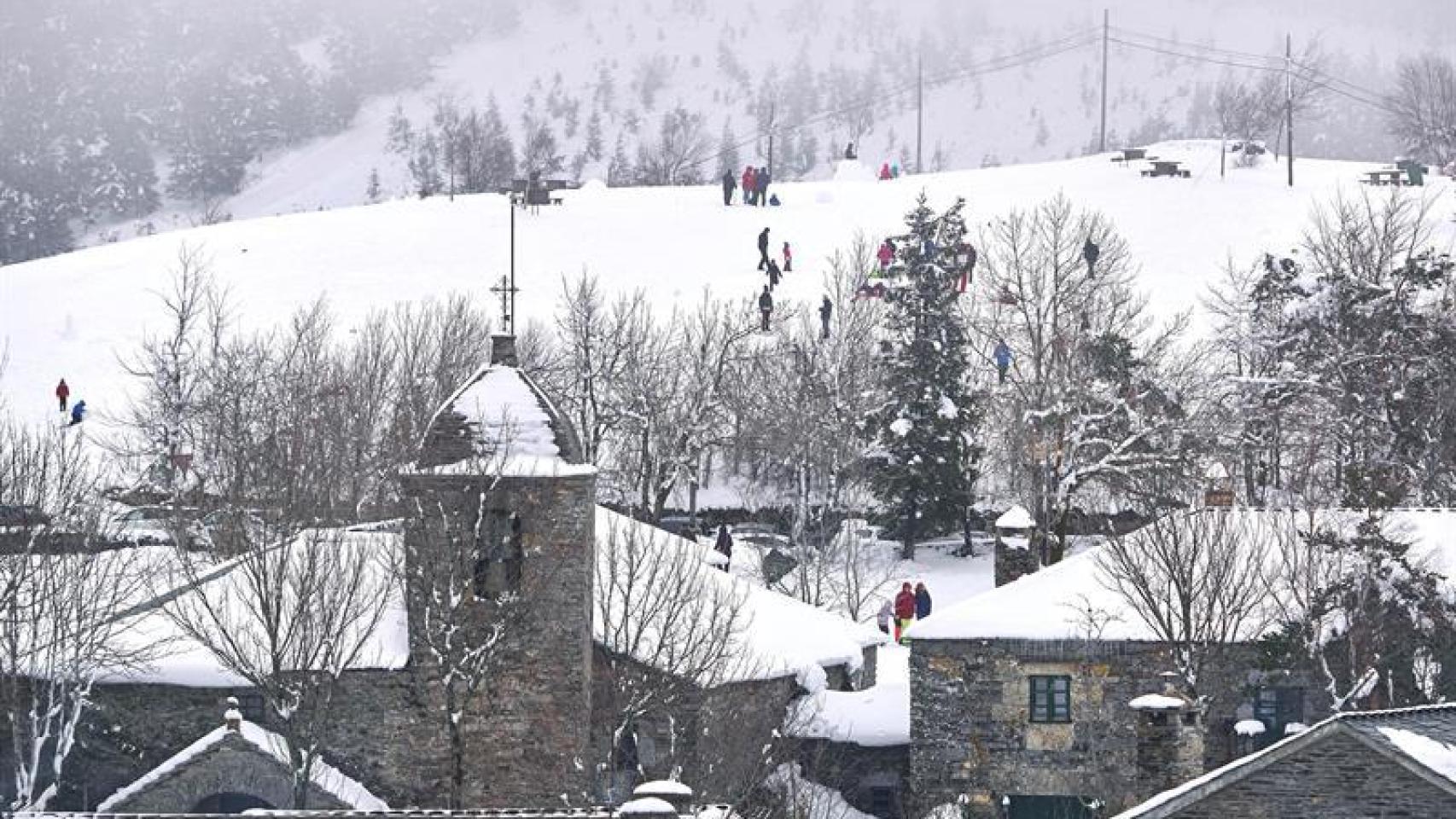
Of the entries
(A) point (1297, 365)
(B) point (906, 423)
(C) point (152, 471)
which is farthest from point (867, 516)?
(C) point (152, 471)

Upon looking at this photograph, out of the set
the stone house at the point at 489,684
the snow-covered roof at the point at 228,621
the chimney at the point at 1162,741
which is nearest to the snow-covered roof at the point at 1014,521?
the stone house at the point at 489,684

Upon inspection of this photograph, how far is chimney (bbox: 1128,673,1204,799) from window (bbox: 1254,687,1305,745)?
741 centimetres

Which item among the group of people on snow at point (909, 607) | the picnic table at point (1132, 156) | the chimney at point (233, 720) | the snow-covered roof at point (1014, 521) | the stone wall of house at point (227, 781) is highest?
the picnic table at point (1132, 156)

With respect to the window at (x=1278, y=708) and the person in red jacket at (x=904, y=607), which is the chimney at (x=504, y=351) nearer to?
the window at (x=1278, y=708)

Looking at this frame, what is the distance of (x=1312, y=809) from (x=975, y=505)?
141 feet

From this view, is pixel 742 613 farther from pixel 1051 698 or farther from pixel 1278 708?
pixel 1278 708

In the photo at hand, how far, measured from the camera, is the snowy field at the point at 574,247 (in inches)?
3415

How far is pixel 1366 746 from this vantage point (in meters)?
21.7

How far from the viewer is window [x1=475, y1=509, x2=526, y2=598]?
106 ft

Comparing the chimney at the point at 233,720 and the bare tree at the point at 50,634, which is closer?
the chimney at the point at 233,720

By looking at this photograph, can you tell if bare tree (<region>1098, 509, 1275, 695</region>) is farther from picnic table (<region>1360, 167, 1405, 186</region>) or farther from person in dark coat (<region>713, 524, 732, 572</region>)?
picnic table (<region>1360, 167, 1405, 186</region>)

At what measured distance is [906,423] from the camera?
62094mm

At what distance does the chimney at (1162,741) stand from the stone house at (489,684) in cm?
726

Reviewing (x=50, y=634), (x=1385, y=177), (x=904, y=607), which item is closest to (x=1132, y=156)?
(x=1385, y=177)
